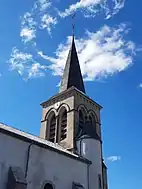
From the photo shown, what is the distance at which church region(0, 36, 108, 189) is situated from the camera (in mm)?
14867

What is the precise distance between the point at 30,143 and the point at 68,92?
10347 millimetres

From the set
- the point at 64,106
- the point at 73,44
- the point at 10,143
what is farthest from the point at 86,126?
the point at 73,44

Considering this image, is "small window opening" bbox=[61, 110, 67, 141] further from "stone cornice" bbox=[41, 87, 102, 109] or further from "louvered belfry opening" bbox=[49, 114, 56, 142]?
"stone cornice" bbox=[41, 87, 102, 109]

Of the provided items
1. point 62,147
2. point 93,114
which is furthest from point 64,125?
point 93,114

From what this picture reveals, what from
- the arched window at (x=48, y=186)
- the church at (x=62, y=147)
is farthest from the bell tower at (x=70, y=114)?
the arched window at (x=48, y=186)

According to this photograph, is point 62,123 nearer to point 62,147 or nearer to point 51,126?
point 51,126

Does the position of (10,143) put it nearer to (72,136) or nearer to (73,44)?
(72,136)

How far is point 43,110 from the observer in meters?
27.5

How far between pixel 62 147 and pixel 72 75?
906cm

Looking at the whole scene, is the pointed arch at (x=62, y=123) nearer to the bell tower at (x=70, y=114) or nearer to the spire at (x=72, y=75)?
the bell tower at (x=70, y=114)

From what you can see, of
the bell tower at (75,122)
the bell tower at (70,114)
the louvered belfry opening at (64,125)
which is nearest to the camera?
the bell tower at (75,122)

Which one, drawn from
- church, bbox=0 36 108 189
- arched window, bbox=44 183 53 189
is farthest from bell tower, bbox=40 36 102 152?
arched window, bbox=44 183 53 189

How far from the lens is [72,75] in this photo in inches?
1121

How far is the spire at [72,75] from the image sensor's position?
27.7 m
